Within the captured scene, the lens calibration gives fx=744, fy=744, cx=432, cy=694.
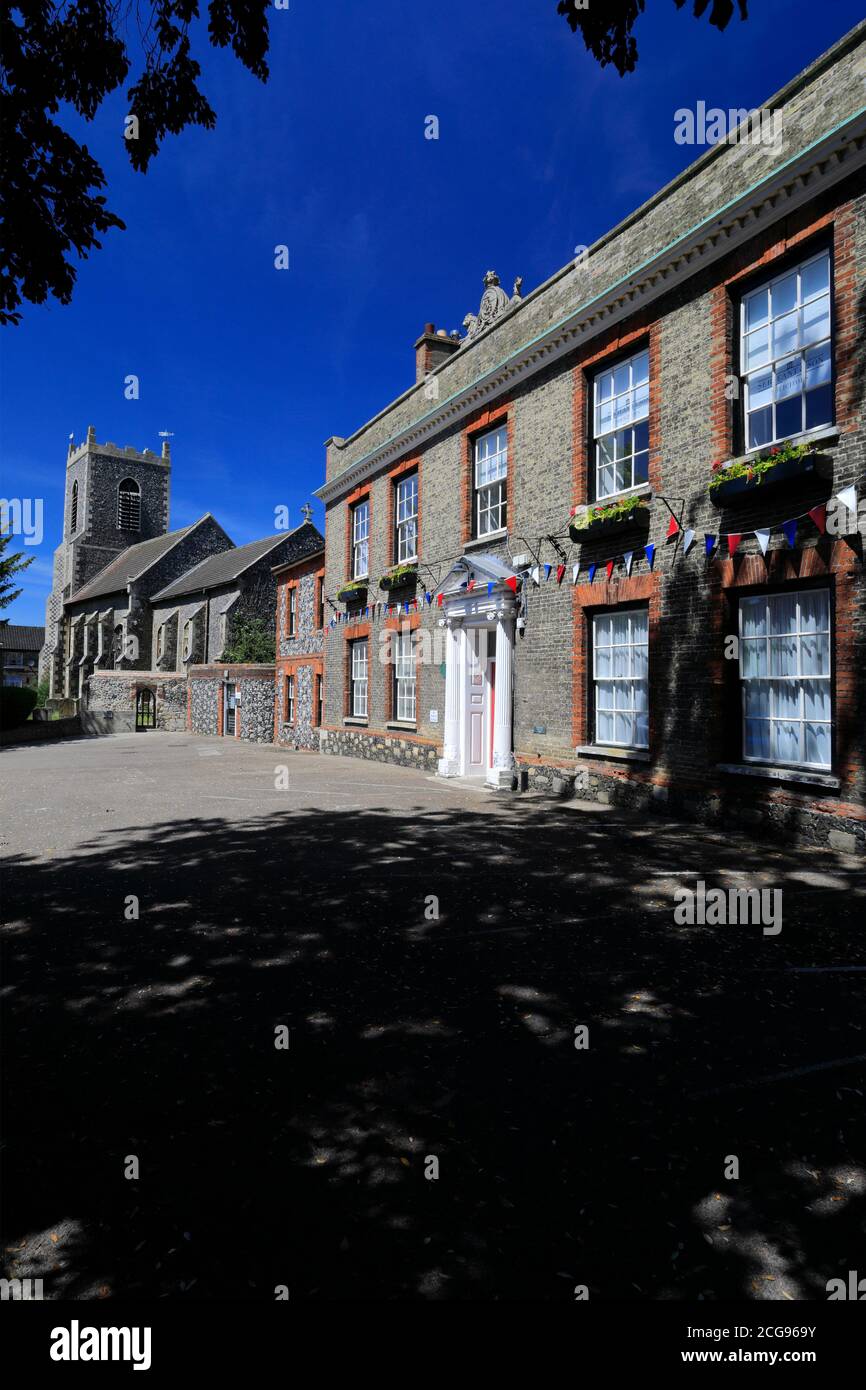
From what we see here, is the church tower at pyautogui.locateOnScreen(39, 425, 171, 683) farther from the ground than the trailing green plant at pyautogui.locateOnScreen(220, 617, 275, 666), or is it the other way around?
the church tower at pyautogui.locateOnScreen(39, 425, 171, 683)

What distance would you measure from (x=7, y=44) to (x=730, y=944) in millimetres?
7452

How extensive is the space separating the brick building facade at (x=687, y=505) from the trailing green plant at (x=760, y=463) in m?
0.04

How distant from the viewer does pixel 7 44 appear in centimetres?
452

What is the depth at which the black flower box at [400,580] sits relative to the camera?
16.8m

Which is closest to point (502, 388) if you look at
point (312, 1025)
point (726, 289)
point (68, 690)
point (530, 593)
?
point (530, 593)

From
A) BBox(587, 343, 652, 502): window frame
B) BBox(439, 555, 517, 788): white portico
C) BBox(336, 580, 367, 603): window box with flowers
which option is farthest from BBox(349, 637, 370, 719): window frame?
BBox(587, 343, 652, 502): window frame

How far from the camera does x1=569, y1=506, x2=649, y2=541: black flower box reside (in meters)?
10.4

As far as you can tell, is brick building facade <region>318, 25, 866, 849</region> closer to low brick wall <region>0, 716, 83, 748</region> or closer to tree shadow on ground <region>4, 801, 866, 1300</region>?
tree shadow on ground <region>4, 801, 866, 1300</region>

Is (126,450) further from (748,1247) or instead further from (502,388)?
(748,1247)

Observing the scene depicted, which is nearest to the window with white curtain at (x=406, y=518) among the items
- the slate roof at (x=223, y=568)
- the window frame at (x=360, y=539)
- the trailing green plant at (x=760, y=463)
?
the window frame at (x=360, y=539)

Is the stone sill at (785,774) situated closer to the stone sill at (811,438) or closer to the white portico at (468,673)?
the stone sill at (811,438)

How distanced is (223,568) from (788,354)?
40.8 m

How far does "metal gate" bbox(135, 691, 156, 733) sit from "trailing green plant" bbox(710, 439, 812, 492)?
118 feet

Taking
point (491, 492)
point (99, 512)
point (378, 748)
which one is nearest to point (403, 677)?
point (378, 748)
